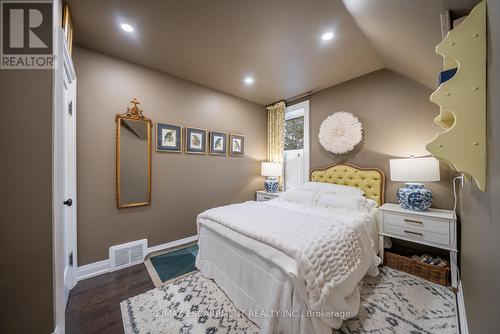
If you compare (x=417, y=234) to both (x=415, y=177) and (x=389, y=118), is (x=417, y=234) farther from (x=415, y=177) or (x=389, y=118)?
(x=389, y=118)

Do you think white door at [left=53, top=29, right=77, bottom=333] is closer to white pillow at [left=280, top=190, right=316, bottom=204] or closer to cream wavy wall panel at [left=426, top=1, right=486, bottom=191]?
cream wavy wall panel at [left=426, top=1, right=486, bottom=191]

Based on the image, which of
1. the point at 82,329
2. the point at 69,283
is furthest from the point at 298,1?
the point at 69,283

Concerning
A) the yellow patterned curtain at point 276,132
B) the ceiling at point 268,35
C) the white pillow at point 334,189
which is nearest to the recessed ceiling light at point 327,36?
the ceiling at point 268,35

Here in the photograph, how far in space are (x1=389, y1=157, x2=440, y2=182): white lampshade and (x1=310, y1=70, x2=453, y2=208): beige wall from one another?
0.49 meters

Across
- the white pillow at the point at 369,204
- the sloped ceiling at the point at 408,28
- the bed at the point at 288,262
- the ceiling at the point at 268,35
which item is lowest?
the bed at the point at 288,262

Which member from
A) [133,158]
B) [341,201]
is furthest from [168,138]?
[341,201]

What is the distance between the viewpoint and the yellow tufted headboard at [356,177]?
2.57 m

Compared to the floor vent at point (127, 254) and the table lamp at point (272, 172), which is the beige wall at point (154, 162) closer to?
the floor vent at point (127, 254)

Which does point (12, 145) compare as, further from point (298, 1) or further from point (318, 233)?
point (298, 1)

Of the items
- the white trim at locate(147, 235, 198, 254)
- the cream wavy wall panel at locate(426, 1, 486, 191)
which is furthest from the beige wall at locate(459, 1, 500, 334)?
the white trim at locate(147, 235, 198, 254)

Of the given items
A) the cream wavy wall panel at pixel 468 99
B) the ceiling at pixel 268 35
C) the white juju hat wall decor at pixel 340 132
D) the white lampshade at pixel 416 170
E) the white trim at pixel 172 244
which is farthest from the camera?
the white juju hat wall decor at pixel 340 132

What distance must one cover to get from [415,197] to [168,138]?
3.36m

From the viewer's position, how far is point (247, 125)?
12.4 ft

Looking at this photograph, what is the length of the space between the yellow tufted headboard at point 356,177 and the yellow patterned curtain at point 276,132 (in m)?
0.86
